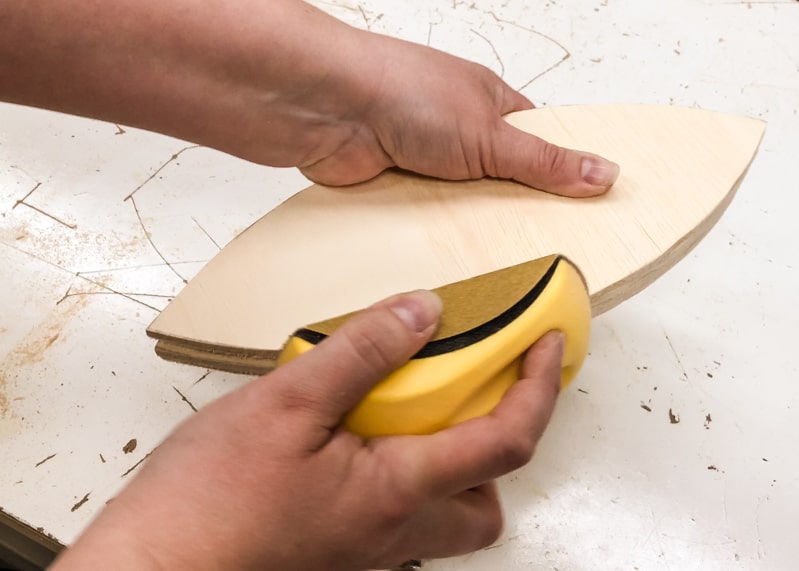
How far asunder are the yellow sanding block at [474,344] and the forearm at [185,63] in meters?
0.31

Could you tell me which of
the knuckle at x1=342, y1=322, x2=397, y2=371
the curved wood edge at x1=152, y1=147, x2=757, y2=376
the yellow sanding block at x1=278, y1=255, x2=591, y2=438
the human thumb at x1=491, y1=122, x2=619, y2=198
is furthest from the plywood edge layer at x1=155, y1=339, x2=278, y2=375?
the human thumb at x1=491, y1=122, x2=619, y2=198

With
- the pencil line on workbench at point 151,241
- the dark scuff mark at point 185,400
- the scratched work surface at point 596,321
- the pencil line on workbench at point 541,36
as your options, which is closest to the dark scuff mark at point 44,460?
the scratched work surface at point 596,321

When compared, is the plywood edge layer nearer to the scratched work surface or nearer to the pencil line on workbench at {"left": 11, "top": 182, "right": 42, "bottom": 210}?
the scratched work surface

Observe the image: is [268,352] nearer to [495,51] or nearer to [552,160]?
[552,160]

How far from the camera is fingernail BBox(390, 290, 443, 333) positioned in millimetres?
572

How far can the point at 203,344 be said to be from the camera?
0.75 meters

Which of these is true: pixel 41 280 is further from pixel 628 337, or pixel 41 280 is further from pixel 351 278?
pixel 628 337

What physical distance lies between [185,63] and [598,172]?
492 millimetres

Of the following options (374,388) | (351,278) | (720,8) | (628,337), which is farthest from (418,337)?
(720,8)

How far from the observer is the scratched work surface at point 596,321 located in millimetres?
860

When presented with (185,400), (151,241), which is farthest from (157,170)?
(185,400)

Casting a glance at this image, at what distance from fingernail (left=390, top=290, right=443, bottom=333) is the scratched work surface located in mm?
397

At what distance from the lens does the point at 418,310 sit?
1.90 ft

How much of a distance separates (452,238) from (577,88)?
0.58 metres
